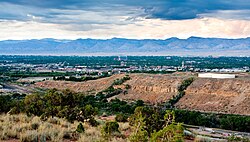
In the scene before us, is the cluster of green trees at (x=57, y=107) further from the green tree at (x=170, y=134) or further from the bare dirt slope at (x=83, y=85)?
the bare dirt slope at (x=83, y=85)

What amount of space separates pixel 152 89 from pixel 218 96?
17016mm

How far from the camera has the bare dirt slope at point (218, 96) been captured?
74.8 metres

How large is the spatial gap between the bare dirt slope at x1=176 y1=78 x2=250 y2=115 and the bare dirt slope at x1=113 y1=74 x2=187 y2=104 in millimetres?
4392

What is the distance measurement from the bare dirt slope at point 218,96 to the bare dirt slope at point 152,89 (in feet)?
14.4

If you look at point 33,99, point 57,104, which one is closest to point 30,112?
point 57,104

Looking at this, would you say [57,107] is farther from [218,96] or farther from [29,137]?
[218,96]

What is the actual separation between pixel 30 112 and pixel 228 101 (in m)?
59.4

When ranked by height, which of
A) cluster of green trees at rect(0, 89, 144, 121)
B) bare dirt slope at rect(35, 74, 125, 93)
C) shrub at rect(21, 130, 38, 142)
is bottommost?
bare dirt slope at rect(35, 74, 125, 93)

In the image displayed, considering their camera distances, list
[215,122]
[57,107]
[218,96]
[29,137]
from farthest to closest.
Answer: [218,96] < [215,122] < [57,107] < [29,137]

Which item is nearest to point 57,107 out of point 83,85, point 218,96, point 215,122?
point 215,122

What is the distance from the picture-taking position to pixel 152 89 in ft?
307

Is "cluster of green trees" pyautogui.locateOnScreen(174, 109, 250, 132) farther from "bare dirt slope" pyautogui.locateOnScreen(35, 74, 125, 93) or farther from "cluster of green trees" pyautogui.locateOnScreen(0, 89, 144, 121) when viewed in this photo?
"bare dirt slope" pyautogui.locateOnScreen(35, 74, 125, 93)

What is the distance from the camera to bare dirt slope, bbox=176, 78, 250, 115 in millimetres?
74812

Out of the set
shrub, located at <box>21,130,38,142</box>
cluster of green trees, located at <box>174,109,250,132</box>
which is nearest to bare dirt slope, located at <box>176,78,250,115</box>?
cluster of green trees, located at <box>174,109,250,132</box>
